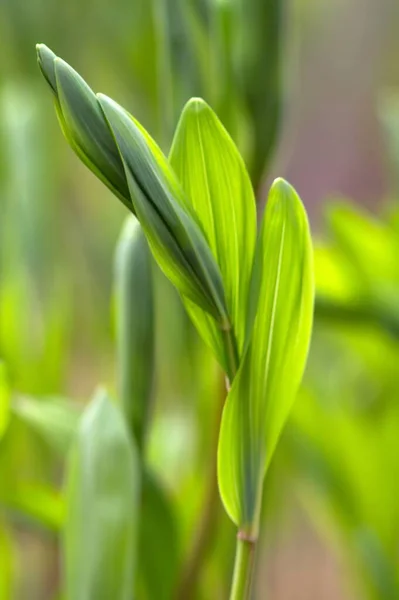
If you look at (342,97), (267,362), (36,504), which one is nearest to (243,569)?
(267,362)

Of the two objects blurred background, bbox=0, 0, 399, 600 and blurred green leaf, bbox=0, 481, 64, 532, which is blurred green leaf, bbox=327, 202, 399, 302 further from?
blurred green leaf, bbox=0, 481, 64, 532

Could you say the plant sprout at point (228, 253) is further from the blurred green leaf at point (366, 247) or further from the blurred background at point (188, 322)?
the blurred green leaf at point (366, 247)

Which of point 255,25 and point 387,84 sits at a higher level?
point 387,84

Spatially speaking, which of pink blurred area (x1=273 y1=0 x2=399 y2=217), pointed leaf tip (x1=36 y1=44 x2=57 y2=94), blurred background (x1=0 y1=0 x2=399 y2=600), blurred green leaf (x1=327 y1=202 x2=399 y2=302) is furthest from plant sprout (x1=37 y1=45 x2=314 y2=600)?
pink blurred area (x1=273 y1=0 x2=399 y2=217)

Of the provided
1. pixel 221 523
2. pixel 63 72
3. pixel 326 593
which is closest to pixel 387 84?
pixel 326 593

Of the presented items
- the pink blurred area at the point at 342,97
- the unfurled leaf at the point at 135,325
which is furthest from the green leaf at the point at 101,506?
the pink blurred area at the point at 342,97

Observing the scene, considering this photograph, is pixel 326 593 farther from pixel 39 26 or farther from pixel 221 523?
pixel 39 26

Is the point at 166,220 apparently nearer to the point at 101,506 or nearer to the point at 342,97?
the point at 101,506
